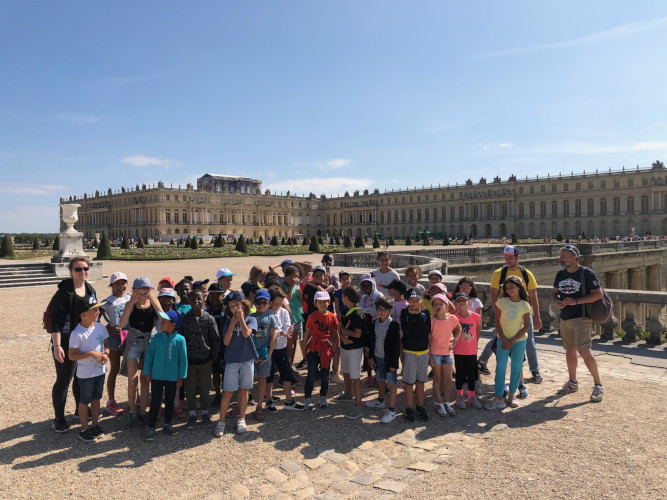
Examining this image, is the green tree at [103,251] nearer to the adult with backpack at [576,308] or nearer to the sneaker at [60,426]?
the sneaker at [60,426]

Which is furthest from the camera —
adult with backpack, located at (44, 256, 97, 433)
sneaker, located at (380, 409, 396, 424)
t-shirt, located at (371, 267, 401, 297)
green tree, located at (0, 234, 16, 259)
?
green tree, located at (0, 234, 16, 259)

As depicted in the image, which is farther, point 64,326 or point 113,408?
point 113,408

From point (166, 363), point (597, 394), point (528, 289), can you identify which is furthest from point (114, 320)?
point (597, 394)

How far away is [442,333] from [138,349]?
2.87 meters

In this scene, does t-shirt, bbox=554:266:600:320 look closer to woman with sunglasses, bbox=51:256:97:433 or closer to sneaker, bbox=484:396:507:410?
sneaker, bbox=484:396:507:410

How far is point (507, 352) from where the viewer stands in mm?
4652

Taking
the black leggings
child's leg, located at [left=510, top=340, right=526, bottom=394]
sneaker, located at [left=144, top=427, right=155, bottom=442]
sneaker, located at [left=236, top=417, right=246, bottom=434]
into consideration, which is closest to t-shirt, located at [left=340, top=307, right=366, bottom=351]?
sneaker, located at [left=236, top=417, right=246, bottom=434]

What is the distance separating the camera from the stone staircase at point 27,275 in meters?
15.0

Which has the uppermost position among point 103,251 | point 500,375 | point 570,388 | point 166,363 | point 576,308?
point 103,251

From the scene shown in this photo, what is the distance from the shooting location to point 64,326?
13.4 ft

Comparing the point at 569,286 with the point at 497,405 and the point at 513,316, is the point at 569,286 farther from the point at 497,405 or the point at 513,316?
the point at 497,405

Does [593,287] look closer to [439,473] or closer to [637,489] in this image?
[637,489]

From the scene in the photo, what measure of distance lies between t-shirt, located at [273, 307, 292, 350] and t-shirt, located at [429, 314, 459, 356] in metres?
1.48

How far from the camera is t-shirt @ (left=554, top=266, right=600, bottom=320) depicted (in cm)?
472
